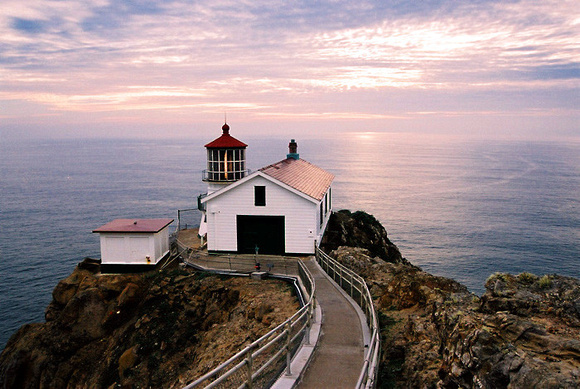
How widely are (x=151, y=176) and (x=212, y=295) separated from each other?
100699 mm

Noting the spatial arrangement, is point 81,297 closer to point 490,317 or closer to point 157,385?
point 157,385

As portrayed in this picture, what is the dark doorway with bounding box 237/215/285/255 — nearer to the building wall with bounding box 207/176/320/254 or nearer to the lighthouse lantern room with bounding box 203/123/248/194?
the building wall with bounding box 207/176/320/254

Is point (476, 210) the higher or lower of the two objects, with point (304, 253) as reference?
lower

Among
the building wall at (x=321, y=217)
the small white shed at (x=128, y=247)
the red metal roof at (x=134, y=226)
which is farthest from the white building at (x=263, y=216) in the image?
the small white shed at (x=128, y=247)

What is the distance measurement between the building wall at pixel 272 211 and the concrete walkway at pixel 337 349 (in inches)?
308

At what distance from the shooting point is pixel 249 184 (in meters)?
23.1

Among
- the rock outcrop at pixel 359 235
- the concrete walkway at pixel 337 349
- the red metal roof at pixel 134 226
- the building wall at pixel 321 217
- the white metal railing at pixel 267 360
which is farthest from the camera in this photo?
the rock outcrop at pixel 359 235

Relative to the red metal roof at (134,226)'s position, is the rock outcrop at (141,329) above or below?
below

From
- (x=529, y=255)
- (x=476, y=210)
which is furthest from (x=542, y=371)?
(x=476, y=210)

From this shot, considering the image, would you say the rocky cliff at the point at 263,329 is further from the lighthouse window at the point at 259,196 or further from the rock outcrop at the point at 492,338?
the lighthouse window at the point at 259,196

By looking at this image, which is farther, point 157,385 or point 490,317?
point 157,385

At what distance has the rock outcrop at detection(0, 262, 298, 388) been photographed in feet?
52.3

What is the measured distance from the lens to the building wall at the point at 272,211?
23062mm

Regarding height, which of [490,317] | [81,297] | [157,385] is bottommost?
[157,385]
